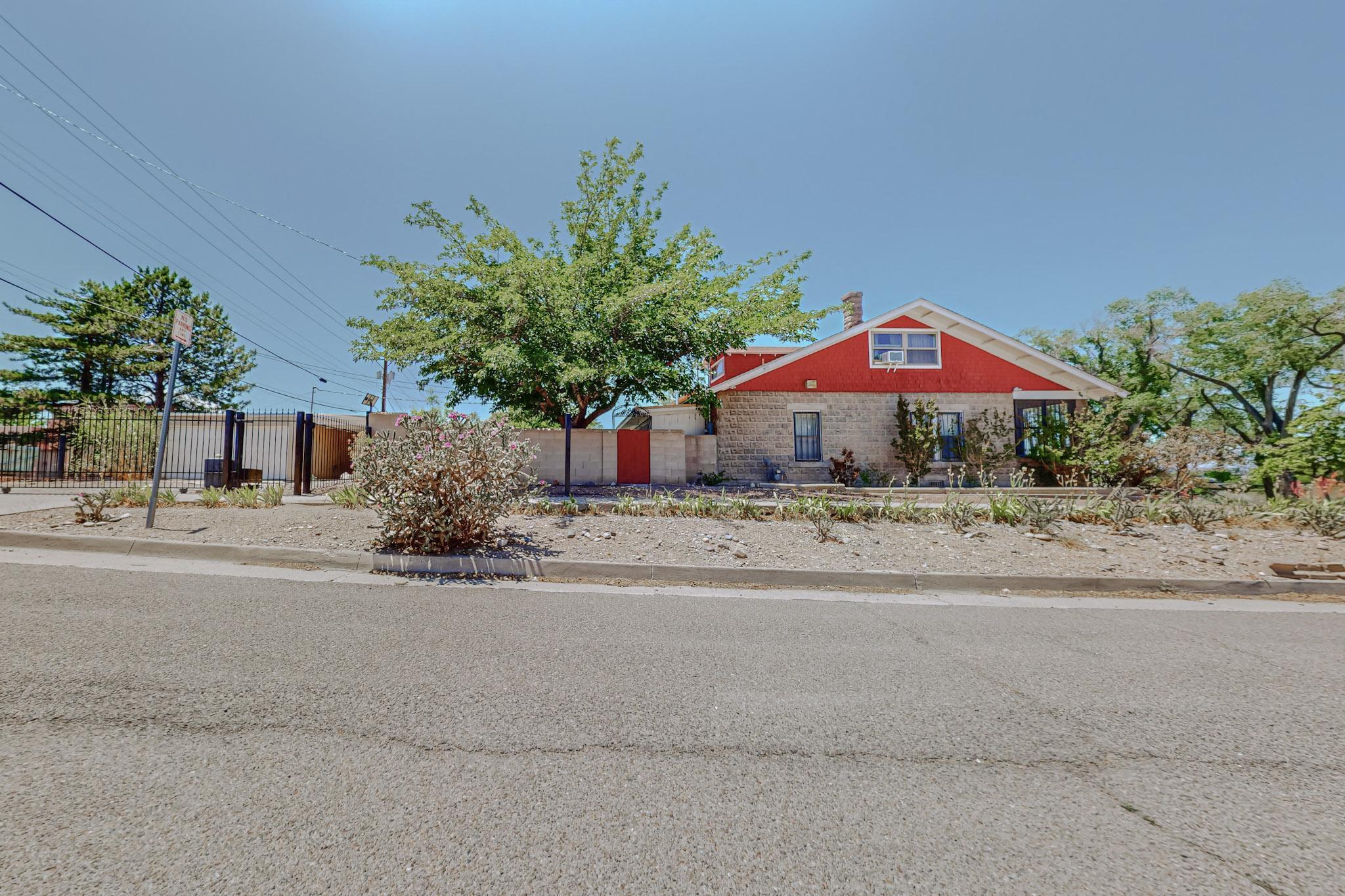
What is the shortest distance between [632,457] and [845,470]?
290 inches

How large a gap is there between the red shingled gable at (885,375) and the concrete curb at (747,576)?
12494mm

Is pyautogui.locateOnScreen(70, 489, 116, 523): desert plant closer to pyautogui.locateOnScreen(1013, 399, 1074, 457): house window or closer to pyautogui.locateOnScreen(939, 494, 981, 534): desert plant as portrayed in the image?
pyautogui.locateOnScreen(939, 494, 981, 534): desert plant

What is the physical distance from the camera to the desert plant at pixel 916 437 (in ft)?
58.4

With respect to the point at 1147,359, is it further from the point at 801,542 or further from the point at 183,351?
the point at 183,351

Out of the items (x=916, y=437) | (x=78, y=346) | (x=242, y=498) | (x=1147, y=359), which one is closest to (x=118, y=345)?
(x=78, y=346)

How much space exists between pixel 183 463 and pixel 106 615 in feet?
56.5

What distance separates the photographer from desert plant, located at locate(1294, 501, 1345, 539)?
8.95 meters

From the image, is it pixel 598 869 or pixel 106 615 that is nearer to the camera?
pixel 598 869

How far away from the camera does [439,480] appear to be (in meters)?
6.83

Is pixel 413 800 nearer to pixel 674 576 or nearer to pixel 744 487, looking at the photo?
pixel 674 576

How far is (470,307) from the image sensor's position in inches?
556

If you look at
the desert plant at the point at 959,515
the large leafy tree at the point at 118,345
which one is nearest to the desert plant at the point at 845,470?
the desert plant at the point at 959,515

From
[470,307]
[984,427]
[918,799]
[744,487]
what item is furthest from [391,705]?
[984,427]

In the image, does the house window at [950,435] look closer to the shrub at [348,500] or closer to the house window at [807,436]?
the house window at [807,436]
